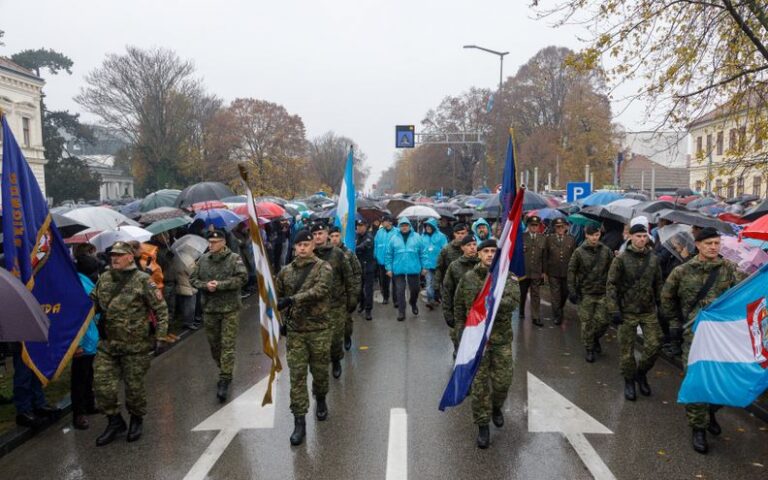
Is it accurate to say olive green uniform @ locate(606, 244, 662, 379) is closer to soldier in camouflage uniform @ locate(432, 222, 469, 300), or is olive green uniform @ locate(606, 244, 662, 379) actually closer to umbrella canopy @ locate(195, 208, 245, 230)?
soldier in camouflage uniform @ locate(432, 222, 469, 300)

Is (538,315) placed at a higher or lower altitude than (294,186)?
lower

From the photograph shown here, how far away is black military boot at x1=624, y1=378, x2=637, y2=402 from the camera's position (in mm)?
6430

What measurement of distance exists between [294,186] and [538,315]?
1317 inches

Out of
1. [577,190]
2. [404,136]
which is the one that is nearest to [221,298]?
[577,190]

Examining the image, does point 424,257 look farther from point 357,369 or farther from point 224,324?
point 224,324

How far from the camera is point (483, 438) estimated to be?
208 inches

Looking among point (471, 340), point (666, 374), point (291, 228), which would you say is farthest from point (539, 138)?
point (471, 340)

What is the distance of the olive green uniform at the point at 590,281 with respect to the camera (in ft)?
25.4

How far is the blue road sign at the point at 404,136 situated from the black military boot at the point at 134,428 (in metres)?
22.8

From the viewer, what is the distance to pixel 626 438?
5457mm

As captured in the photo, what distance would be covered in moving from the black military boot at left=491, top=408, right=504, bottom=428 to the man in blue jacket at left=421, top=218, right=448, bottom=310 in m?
5.12

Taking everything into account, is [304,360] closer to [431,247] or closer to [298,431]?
[298,431]

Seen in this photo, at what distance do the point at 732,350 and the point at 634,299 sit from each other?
4.73ft

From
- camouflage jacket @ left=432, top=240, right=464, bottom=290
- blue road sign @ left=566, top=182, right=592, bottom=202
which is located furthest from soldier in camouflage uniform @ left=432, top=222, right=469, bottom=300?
blue road sign @ left=566, top=182, right=592, bottom=202
